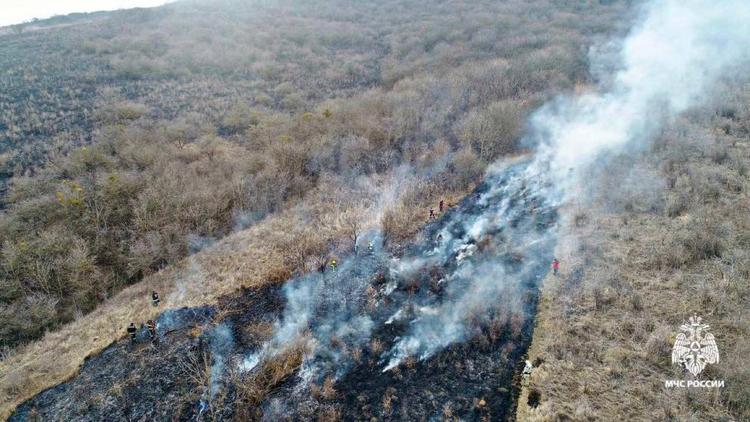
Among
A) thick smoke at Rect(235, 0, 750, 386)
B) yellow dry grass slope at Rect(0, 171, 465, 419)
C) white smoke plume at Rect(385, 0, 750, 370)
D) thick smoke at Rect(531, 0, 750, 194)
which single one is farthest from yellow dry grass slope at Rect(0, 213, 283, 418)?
thick smoke at Rect(531, 0, 750, 194)

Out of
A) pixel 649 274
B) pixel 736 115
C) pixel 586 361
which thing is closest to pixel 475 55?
pixel 736 115

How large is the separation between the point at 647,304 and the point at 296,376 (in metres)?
10.9

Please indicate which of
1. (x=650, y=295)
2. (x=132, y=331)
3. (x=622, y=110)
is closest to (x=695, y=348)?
(x=650, y=295)

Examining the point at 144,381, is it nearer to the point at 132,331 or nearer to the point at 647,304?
the point at 132,331

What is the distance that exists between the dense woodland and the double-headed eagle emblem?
11.8m

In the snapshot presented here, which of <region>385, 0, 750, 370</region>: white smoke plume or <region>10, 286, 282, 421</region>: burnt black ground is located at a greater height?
<region>385, 0, 750, 370</region>: white smoke plume

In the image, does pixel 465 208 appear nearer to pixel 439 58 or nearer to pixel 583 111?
pixel 583 111

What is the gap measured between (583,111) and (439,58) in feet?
60.8

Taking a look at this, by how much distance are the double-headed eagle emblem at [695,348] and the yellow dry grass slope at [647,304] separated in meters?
0.15

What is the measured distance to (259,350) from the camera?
1240 centimetres

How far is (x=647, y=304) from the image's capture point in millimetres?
11820

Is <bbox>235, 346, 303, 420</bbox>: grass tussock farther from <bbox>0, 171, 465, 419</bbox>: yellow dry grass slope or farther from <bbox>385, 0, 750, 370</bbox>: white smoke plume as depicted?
<bbox>0, 171, 465, 419</bbox>: yellow dry grass slope

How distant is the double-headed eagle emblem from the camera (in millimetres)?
9914

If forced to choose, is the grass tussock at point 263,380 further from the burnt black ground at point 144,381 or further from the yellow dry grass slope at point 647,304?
the yellow dry grass slope at point 647,304
